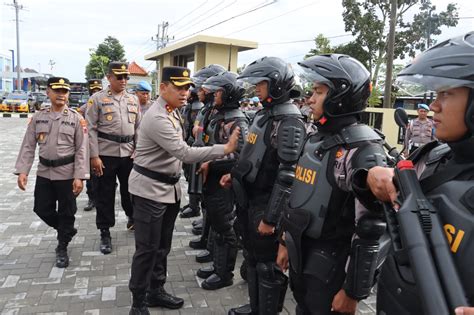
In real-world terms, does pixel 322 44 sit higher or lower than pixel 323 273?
higher

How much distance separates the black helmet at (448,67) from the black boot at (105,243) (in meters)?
4.28

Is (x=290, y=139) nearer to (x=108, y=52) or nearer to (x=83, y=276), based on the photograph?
(x=83, y=276)

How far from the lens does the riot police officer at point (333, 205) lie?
199cm

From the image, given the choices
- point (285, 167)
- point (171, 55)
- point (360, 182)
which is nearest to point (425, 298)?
point (360, 182)

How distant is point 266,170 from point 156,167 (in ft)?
3.05

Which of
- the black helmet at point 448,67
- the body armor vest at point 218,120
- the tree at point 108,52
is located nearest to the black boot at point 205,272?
the body armor vest at point 218,120

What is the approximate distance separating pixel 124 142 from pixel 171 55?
21288 mm

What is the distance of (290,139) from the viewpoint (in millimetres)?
2891

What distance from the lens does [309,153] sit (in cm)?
229

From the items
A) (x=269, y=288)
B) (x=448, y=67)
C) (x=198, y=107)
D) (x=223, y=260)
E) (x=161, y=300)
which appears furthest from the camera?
(x=198, y=107)

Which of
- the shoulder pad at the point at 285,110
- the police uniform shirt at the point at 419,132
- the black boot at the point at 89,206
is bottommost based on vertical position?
the black boot at the point at 89,206

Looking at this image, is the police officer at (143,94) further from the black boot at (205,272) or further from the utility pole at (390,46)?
the utility pole at (390,46)

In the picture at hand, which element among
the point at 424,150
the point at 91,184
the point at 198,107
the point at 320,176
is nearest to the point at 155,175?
the point at 320,176

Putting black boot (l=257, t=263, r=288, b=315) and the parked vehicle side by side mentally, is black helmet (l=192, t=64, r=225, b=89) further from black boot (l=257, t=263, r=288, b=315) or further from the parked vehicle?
the parked vehicle
